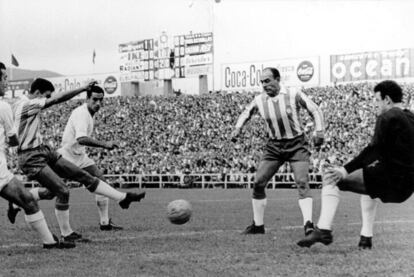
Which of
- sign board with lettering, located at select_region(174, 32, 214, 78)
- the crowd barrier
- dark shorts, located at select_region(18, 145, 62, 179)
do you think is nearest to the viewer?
dark shorts, located at select_region(18, 145, 62, 179)

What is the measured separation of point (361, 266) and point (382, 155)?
4.31ft

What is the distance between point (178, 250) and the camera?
7.54m

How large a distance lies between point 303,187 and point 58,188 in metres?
3.52

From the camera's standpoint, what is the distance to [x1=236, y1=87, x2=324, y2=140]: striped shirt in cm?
955

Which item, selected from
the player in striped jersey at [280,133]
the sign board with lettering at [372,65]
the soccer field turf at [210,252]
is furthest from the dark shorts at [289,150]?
the sign board with lettering at [372,65]

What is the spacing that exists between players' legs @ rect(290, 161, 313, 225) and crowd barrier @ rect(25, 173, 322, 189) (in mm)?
18922

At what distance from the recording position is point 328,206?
7117 mm

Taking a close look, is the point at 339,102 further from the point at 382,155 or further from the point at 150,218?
the point at 382,155

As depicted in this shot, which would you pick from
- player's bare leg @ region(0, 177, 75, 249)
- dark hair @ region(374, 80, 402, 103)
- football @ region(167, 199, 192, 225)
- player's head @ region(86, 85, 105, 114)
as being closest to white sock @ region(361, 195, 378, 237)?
dark hair @ region(374, 80, 402, 103)

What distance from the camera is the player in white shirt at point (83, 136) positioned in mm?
9945

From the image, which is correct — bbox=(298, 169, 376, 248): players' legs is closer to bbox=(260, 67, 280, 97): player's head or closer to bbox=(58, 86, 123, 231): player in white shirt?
bbox=(260, 67, 280, 97): player's head

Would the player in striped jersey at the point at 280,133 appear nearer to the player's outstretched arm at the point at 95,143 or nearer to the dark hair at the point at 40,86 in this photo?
the player's outstretched arm at the point at 95,143

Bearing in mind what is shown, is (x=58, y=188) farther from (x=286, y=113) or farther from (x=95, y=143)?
(x=286, y=113)

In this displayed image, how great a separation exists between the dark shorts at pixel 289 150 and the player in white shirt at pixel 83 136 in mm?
2803
